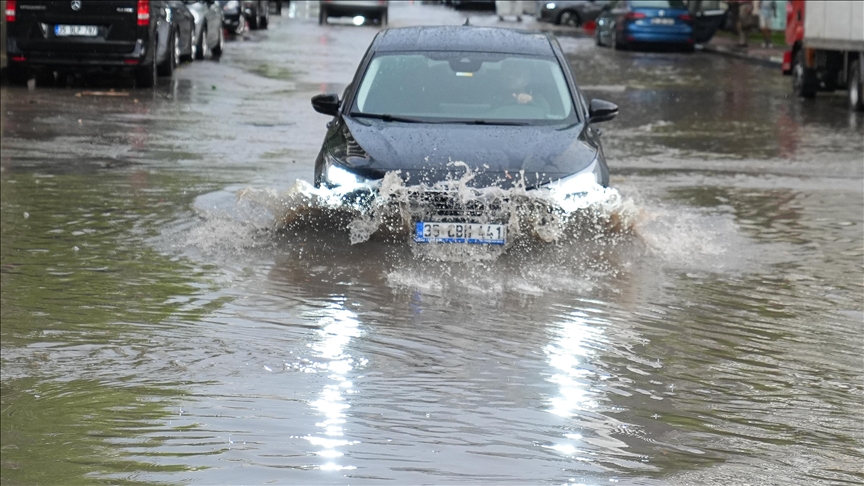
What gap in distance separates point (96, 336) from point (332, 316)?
1.27 m

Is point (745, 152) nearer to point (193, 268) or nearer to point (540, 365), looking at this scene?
point (193, 268)

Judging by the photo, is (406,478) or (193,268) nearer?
(406,478)

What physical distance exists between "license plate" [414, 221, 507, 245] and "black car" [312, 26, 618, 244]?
2 cm

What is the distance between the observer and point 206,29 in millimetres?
29266

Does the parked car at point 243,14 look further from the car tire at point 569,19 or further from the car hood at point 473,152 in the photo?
the car hood at point 473,152

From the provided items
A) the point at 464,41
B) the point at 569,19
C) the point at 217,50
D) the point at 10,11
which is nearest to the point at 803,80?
the point at 10,11

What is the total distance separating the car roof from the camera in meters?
11.1

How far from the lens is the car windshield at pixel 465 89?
10.5 meters

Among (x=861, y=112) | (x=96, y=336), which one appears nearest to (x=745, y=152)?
(x=861, y=112)

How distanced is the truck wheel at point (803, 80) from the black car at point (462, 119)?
13.1 meters

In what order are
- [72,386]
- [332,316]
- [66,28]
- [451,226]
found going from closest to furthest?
[72,386] < [332,316] < [451,226] < [66,28]

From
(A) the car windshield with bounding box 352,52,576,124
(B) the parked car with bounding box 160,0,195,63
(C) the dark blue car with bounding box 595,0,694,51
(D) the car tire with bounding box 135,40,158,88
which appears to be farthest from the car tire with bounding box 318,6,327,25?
(A) the car windshield with bounding box 352,52,576,124

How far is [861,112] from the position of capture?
71.2 feet

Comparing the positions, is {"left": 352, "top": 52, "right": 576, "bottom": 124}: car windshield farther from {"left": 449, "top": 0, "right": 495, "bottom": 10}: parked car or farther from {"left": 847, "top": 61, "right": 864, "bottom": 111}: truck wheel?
{"left": 449, "top": 0, "right": 495, "bottom": 10}: parked car
